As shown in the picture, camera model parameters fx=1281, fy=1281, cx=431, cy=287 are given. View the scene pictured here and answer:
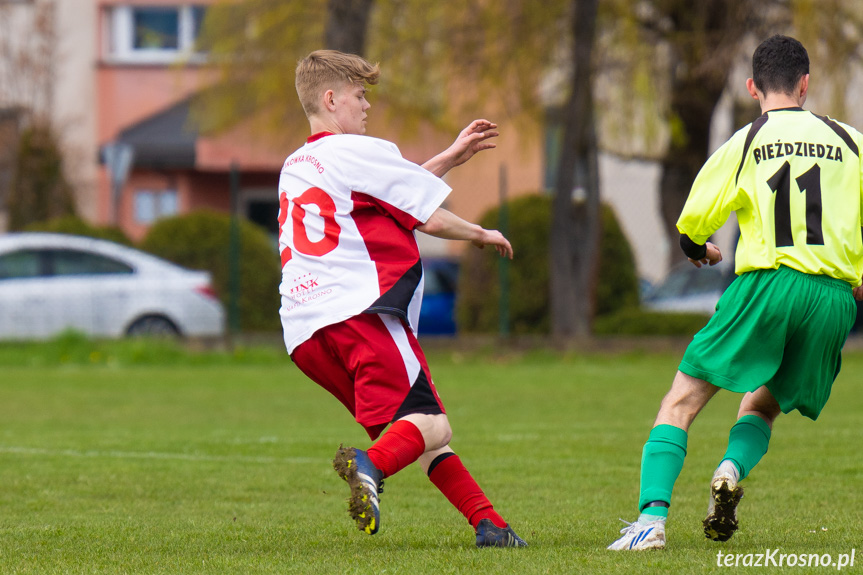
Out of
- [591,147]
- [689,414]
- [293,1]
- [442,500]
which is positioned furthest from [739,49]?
[689,414]

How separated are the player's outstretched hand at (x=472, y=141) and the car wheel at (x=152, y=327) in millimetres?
12719

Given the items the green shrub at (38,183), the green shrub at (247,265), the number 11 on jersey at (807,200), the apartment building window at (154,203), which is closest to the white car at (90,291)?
the green shrub at (247,265)

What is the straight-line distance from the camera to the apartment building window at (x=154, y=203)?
26.5 meters

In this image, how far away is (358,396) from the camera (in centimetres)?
445

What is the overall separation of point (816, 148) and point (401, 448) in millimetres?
1790

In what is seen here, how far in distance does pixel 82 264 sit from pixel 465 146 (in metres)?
13.0

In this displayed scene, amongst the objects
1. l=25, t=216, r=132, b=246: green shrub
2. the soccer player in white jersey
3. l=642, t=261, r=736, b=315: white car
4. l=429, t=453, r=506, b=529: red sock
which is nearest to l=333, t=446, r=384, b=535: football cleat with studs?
the soccer player in white jersey

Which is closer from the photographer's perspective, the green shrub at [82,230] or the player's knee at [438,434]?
the player's knee at [438,434]

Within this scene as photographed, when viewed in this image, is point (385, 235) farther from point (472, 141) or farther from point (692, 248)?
point (692, 248)

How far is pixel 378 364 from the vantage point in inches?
174

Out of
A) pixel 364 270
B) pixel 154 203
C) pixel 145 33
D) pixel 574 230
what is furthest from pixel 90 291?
pixel 145 33

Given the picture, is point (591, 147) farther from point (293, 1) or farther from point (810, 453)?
point (810, 453)

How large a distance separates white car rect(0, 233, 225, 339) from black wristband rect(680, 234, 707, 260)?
12927mm

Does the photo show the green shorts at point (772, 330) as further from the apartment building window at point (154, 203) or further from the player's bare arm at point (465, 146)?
the apartment building window at point (154, 203)
